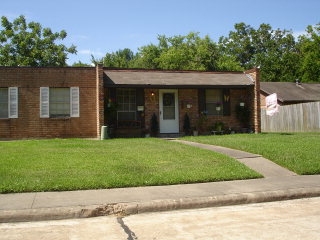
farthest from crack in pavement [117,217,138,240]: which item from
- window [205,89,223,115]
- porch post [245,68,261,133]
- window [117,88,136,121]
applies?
porch post [245,68,261,133]

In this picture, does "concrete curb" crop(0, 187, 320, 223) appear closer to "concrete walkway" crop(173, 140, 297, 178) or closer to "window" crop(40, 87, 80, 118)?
"concrete walkway" crop(173, 140, 297, 178)

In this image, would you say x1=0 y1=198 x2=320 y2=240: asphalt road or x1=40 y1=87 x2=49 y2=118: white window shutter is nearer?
x1=0 y1=198 x2=320 y2=240: asphalt road

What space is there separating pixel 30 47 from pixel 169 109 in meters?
31.9

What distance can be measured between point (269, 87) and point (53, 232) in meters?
29.5

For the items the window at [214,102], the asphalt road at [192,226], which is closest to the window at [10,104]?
the window at [214,102]

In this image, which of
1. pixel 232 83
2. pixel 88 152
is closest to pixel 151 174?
pixel 88 152

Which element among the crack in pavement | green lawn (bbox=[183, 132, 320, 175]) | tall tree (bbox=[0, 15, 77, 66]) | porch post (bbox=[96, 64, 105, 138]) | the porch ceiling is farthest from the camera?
tall tree (bbox=[0, 15, 77, 66])

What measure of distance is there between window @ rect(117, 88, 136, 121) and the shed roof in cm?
1573

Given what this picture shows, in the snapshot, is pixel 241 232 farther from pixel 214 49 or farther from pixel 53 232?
pixel 214 49

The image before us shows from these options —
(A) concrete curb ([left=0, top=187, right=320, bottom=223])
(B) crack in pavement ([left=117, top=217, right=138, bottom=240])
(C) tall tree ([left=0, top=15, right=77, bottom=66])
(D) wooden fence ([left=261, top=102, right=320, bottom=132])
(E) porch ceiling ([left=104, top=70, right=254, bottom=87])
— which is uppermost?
(C) tall tree ([left=0, top=15, right=77, bottom=66])

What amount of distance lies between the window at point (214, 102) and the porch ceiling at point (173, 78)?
0.61 meters

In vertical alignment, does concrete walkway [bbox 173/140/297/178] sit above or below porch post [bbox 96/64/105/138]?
below

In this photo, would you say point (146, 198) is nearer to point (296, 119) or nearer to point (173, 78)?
point (173, 78)

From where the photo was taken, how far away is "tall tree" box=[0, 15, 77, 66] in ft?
144
